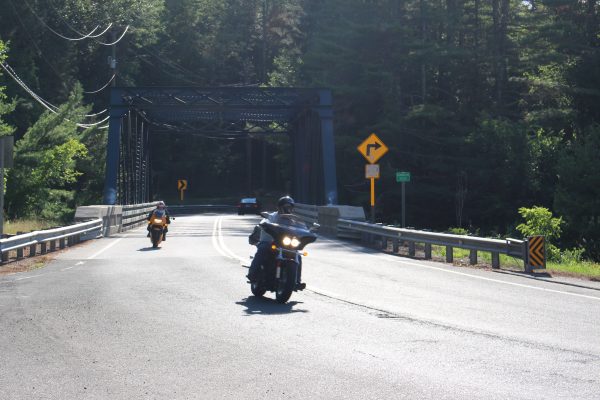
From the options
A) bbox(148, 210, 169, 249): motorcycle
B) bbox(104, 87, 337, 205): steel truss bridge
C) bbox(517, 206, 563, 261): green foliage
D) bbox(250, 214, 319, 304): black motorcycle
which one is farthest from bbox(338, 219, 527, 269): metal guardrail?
bbox(104, 87, 337, 205): steel truss bridge

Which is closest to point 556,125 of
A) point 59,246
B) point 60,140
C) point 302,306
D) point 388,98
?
point 388,98

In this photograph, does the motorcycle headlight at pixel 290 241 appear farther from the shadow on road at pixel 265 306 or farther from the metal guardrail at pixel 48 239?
the metal guardrail at pixel 48 239

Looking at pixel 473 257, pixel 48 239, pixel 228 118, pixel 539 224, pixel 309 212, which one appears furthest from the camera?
pixel 228 118

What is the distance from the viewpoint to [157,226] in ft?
82.3

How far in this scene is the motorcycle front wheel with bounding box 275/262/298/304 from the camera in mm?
11828

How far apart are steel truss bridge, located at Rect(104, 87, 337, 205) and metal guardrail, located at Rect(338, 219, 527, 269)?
10584 mm

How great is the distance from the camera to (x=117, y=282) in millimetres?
15023

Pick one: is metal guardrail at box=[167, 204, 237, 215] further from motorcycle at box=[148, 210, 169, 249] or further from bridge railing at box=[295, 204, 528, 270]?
A: motorcycle at box=[148, 210, 169, 249]

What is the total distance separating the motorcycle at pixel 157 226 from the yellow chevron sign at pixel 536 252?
1163cm

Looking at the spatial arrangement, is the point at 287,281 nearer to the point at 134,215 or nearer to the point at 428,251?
the point at 428,251

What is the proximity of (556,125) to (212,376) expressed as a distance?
41773 millimetres

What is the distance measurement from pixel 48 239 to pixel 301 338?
577 inches

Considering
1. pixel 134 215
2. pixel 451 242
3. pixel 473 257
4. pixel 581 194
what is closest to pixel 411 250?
pixel 451 242

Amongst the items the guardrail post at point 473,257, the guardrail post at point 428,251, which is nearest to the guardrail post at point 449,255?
the guardrail post at point 473,257
